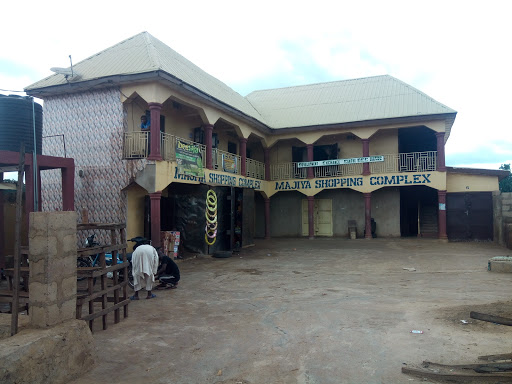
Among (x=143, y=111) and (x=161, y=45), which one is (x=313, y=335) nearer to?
(x=143, y=111)

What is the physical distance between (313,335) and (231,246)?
932 cm

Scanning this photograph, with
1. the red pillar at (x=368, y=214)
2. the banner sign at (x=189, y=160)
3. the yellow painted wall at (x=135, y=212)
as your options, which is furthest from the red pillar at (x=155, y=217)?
the red pillar at (x=368, y=214)

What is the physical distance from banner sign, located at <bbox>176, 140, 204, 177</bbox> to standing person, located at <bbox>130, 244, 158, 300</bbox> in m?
5.52

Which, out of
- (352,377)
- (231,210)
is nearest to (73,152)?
(231,210)

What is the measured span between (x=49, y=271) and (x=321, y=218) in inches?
702

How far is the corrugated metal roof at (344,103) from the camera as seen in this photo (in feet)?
59.7

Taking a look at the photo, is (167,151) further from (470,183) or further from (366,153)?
(470,183)

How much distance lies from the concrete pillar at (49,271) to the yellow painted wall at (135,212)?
26.7 ft

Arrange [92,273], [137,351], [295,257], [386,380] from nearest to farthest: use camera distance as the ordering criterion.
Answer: [386,380] < [137,351] < [92,273] < [295,257]

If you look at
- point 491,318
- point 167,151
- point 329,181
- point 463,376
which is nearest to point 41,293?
point 463,376

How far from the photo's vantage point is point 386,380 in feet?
12.2

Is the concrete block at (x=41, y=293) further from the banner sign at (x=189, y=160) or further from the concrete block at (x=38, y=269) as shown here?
the banner sign at (x=189, y=160)

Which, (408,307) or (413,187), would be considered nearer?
(408,307)

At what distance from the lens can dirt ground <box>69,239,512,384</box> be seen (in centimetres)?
408
